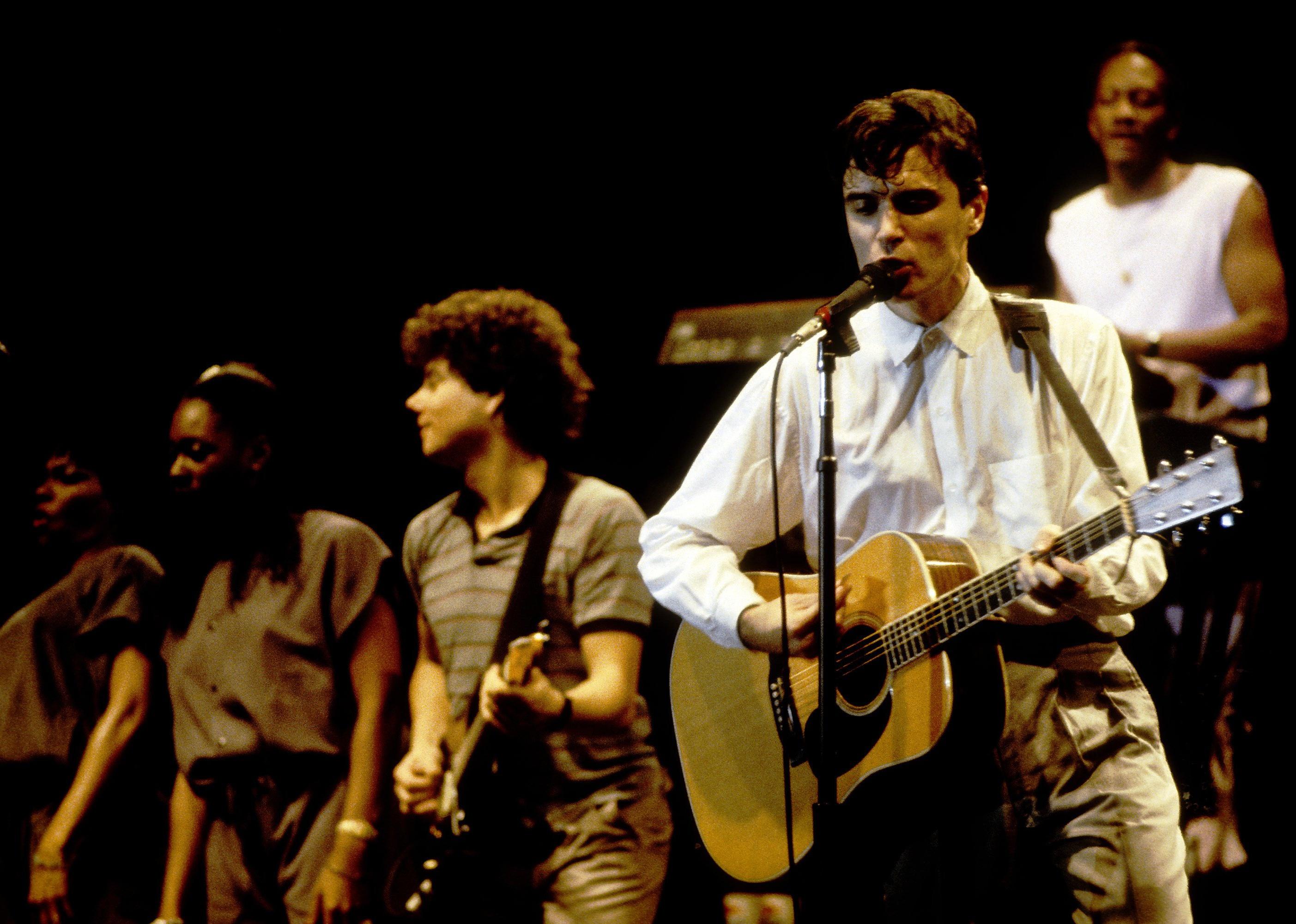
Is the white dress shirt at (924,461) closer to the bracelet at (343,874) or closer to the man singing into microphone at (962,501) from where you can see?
the man singing into microphone at (962,501)

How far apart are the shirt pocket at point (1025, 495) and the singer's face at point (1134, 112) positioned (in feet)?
6.53

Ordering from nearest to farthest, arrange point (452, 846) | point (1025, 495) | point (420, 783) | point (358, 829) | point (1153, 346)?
point (1025, 495), point (452, 846), point (420, 783), point (358, 829), point (1153, 346)

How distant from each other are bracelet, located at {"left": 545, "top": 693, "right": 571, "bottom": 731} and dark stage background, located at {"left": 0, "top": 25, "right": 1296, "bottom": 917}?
1.66 meters

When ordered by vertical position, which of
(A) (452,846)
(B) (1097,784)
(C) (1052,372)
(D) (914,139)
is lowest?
(A) (452,846)

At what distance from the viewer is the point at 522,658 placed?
2926mm

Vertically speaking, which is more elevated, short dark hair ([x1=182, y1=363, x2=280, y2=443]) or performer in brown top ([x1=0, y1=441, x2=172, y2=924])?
short dark hair ([x1=182, y1=363, x2=280, y2=443])

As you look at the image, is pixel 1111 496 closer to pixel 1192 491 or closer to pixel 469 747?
pixel 1192 491

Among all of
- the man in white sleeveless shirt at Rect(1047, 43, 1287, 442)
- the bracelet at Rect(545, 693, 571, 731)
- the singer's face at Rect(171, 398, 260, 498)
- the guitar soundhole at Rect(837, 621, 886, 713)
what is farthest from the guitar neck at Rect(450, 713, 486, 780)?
the man in white sleeveless shirt at Rect(1047, 43, 1287, 442)

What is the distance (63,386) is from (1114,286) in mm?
4289

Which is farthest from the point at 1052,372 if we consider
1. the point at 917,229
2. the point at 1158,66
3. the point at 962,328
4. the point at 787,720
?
the point at 1158,66

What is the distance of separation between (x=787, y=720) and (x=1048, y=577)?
2.55 feet

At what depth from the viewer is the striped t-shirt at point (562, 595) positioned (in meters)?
3.02

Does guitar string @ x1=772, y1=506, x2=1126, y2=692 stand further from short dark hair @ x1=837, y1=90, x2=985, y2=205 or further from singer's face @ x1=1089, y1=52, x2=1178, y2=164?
singer's face @ x1=1089, y1=52, x2=1178, y2=164

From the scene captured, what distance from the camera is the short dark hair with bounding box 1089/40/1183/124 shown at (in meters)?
3.78
